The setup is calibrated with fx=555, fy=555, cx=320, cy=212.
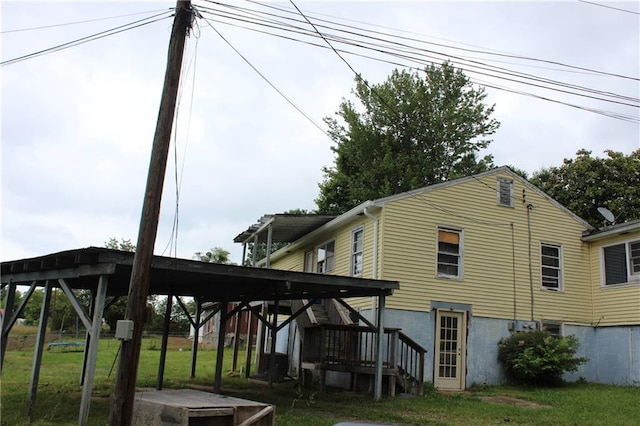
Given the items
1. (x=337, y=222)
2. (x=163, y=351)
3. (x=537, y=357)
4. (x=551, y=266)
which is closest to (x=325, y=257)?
(x=337, y=222)

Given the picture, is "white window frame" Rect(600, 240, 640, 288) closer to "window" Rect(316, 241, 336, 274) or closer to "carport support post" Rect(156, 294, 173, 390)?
"window" Rect(316, 241, 336, 274)

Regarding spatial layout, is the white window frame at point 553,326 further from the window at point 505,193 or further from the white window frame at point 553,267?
the window at point 505,193

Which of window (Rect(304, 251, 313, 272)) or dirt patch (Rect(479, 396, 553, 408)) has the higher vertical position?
window (Rect(304, 251, 313, 272))

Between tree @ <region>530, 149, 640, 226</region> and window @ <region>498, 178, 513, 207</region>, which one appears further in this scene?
tree @ <region>530, 149, 640, 226</region>

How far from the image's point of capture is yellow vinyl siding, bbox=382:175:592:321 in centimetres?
1502

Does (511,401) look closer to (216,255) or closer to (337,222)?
(337,222)

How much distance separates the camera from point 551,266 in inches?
670

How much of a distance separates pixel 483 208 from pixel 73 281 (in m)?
11.3

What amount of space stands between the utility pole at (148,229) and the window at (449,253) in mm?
10172

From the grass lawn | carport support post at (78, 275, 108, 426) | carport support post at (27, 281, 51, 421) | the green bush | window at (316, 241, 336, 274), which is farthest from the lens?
window at (316, 241, 336, 274)

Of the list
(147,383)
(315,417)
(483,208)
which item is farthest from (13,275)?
(483,208)

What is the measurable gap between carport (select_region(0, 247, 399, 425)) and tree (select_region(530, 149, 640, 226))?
19.2m

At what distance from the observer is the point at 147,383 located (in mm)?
14719

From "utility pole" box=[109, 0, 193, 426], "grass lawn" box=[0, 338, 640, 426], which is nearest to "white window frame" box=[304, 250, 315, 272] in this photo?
"grass lawn" box=[0, 338, 640, 426]
